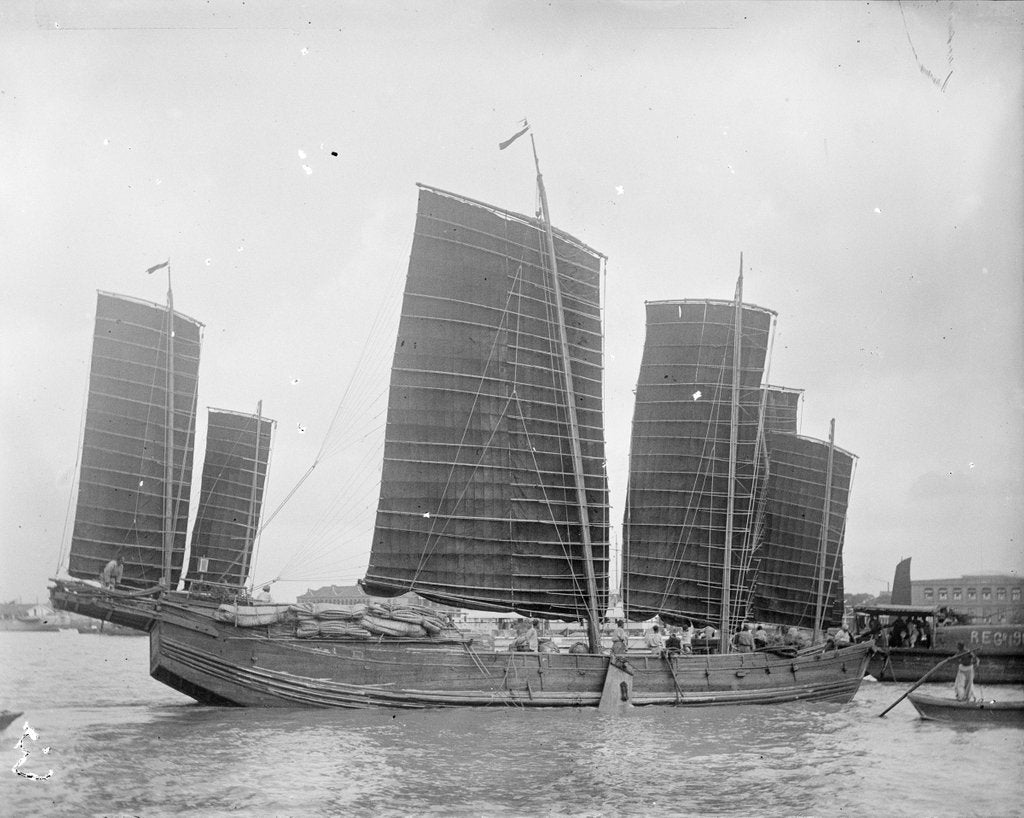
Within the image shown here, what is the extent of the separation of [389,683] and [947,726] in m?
8.02

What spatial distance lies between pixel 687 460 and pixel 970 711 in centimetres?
865

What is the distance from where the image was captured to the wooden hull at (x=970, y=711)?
1220 cm

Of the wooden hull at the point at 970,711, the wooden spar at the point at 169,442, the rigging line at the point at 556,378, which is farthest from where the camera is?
the rigging line at the point at 556,378

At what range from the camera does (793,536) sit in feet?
84.0

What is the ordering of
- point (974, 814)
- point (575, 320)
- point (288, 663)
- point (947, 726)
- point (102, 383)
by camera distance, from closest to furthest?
point (974, 814)
point (947, 726)
point (288, 663)
point (102, 383)
point (575, 320)

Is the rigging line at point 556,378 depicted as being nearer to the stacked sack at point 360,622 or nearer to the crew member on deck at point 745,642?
the stacked sack at point 360,622

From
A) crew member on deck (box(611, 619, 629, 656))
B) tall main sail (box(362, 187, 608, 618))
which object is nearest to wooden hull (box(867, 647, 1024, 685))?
crew member on deck (box(611, 619, 629, 656))

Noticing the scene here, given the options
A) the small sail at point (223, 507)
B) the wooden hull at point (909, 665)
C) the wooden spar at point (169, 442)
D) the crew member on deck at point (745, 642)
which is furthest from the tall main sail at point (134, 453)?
the wooden hull at point (909, 665)

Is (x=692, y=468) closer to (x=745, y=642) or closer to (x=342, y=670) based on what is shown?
(x=745, y=642)

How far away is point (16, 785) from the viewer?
8734 mm

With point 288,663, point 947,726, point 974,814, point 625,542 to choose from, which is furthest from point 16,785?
point 625,542

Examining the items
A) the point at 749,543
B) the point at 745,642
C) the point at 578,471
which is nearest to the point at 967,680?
the point at 745,642

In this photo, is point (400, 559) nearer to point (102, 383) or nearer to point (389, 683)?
point (389, 683)

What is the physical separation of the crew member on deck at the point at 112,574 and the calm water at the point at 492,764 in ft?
5.87
